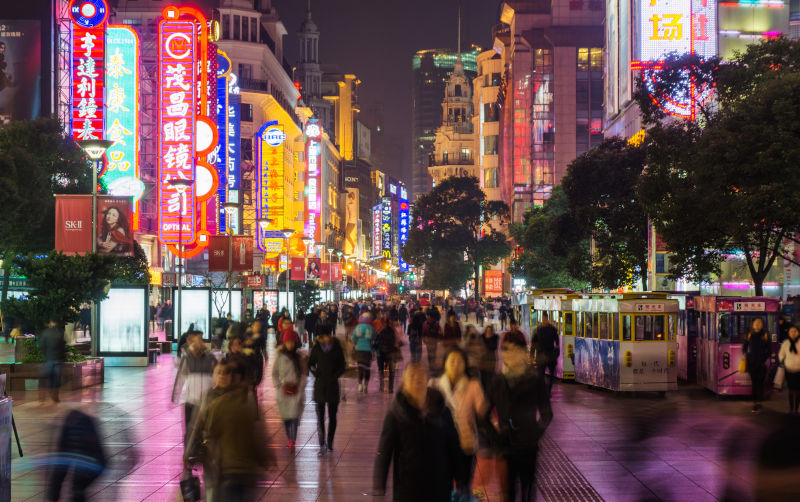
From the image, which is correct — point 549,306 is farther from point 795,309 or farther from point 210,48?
point 210,48

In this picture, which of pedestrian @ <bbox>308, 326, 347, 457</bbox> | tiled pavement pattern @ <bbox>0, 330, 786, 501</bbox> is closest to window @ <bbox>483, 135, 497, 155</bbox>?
tiled pavement pattern @ <bbox>0, 330, 786, 501</bbox>

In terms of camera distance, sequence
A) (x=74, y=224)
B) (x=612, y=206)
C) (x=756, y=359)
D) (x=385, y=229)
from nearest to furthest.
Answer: (x=756, y=359)
(x=74, y=224)
(x=612, y=206)
(x=385, y=229)

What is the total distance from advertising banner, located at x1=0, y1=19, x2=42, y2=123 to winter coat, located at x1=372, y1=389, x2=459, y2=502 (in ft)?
177

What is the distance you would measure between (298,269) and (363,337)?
128ft

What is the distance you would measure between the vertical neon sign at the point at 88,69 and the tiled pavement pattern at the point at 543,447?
23.3 metres

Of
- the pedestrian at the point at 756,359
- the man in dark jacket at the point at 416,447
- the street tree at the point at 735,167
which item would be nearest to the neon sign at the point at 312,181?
the street tree at the point at 735,167

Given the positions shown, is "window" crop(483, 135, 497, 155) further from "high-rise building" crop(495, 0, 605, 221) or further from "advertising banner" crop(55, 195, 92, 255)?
"advertising banner" crop(55, 195, 92, 255)

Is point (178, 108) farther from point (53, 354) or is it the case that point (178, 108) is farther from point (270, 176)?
point (270, 176)

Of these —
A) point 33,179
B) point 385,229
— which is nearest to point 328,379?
point 33,179

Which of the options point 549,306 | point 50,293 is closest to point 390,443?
point 50,293

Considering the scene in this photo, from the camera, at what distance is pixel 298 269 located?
59.5m

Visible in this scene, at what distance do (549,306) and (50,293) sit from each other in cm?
1292

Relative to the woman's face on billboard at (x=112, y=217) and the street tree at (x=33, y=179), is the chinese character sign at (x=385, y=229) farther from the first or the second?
the woman's face on billboard at (x=112, y=217)

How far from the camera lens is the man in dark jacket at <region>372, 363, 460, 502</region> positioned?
6508 millimetres
